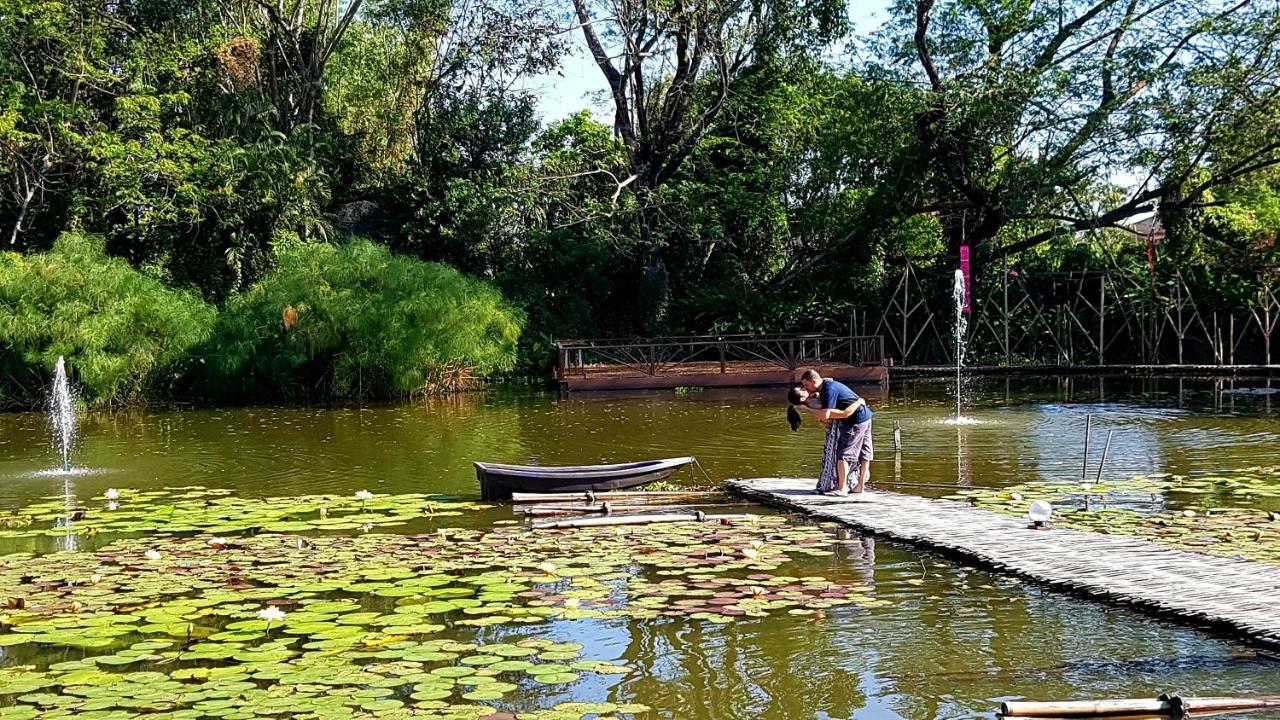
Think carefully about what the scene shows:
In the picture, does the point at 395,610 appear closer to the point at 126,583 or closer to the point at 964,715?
the point at 126,583

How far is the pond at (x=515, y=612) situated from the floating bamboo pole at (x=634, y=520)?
34cm

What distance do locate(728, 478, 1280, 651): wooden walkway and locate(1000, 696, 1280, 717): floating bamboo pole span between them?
1112mm

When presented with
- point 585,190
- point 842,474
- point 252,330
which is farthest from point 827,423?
point 585,190

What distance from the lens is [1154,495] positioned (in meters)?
12.0

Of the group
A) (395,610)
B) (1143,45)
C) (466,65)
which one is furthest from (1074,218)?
(395,610)

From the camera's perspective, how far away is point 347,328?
25.0 meters

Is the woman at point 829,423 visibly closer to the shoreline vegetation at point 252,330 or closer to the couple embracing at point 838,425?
the couple embracing at point 838,425

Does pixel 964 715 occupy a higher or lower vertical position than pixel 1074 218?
lower

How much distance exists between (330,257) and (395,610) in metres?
19.6

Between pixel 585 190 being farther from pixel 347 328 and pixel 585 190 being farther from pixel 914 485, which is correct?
pixel 914 485

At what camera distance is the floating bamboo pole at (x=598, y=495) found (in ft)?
39.2

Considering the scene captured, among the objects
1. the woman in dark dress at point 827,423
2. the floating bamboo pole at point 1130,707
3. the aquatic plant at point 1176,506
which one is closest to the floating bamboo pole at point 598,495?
the woman in dark dress at point 827,423

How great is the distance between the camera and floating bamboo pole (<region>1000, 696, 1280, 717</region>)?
18.0 ft

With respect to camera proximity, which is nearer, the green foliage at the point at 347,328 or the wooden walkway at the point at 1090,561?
the wooden walkway at the point at 1090,561
